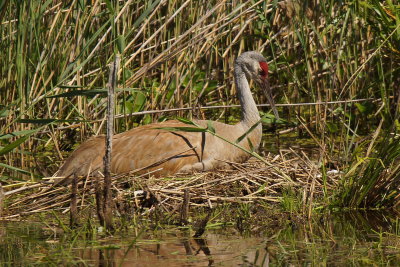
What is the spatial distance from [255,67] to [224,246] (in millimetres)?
3030

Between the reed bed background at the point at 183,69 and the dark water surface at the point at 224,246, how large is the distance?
0.70m

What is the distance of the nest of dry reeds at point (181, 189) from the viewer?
19.8ft

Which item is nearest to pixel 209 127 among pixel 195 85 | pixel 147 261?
pixel 147 261

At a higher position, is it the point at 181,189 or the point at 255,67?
the point at 255,67

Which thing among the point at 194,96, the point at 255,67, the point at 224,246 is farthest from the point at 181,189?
the point at 194,96

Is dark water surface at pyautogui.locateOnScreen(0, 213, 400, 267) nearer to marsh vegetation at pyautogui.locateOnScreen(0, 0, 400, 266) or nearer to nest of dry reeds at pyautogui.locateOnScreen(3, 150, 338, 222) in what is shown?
marsh vegetation at pyautogui.locateOnScreen(0, 0, 400, 266)

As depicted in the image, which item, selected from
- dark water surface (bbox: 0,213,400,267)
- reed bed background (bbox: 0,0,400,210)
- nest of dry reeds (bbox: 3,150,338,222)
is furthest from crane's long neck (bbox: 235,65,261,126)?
dark water surface (bbox: 0,213,400,267)

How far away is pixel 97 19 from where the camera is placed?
25.4 ft

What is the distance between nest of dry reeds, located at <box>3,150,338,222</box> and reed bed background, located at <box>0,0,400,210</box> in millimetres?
202

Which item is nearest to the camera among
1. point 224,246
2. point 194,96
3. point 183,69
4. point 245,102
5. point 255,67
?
point 224,246

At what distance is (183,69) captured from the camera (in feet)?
26.8

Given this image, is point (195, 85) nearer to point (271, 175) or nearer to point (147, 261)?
point (271, 175)

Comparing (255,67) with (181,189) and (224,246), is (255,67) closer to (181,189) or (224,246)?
(181,189)

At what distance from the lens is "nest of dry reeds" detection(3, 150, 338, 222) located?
605cm
